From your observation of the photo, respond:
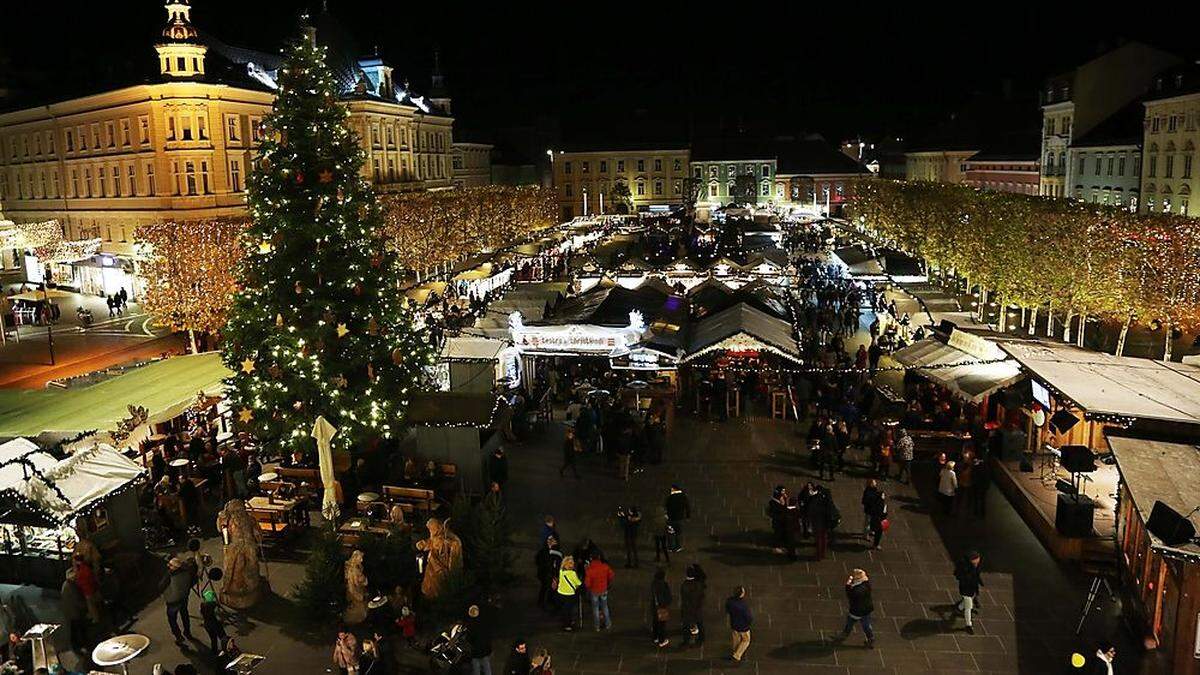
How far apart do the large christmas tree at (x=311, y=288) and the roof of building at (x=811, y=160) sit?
86836mm

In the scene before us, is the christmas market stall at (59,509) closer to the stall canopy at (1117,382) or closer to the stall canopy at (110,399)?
the stall canopy at (110,399)

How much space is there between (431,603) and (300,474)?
6.02m

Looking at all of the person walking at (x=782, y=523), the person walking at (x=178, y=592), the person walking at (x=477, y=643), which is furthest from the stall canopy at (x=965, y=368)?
the person walking at (x=178, y=592)

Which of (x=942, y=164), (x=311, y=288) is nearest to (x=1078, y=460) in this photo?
(x=311, y=288)

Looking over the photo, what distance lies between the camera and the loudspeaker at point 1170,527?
10.2 m

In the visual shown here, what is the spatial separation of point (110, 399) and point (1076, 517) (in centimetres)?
1870

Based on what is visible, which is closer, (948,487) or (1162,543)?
(1162,543)

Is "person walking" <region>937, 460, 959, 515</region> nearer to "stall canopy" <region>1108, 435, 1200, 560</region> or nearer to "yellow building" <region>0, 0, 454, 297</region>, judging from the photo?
"stall canopy" <region>1108, 435, 1200, 560</region>

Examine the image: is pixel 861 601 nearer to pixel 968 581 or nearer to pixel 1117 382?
pixel 968 581

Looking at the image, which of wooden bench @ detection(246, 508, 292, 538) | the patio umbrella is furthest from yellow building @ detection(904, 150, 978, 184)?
wooden bench @ detection(246, 508, 292, 538)

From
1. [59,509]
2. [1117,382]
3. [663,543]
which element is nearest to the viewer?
[59,509]

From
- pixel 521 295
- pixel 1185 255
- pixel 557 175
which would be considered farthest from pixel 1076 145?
pixel 557 175

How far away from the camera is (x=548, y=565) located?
506 inches

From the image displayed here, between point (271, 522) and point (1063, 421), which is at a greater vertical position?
point (1063, 421)
